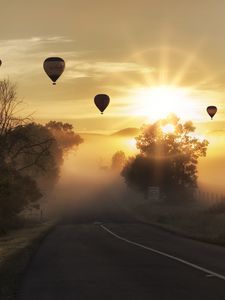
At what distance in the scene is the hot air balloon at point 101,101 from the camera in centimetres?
5019

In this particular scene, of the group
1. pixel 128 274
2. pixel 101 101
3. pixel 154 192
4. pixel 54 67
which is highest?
pixel 54 67

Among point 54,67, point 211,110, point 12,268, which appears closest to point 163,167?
point 211,110

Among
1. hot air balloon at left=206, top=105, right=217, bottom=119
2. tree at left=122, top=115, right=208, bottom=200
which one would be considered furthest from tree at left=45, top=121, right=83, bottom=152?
hot air balloon at left=206, top=105, right=217, bottom=119

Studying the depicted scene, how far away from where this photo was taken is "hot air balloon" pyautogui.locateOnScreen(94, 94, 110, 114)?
1976 inches

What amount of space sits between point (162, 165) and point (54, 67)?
4594 centimetres

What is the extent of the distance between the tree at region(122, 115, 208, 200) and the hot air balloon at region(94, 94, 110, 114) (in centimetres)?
3787

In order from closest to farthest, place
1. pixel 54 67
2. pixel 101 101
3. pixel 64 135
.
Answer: pixel 54 67 → pixel 101 101 → pixel 64 135

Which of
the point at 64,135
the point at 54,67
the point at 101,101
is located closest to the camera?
the point at 54,67

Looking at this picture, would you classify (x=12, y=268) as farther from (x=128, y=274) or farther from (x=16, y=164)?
(x=16, y=164)

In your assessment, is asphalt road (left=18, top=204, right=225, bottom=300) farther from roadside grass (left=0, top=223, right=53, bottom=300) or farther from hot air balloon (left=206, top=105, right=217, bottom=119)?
hot air balloon (left=206, top=105, right=217, bottom=119)

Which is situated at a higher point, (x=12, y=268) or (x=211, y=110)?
(x=211, y=110)

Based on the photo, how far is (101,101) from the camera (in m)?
50.8

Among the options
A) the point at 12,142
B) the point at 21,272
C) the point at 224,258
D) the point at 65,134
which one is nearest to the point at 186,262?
the point at 224,258

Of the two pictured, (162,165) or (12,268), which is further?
(162,165)
